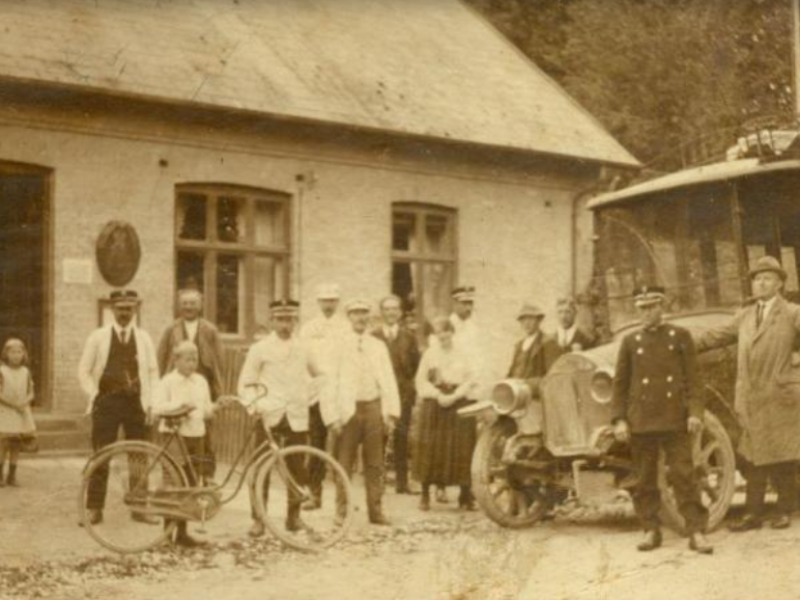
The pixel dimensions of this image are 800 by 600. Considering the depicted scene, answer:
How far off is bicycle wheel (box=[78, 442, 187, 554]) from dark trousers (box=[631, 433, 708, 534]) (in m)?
2.69

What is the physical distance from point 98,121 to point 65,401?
258 cm

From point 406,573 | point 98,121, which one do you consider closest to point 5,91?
point 98,121

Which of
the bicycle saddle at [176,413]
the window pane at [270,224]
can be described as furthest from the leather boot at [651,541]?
the window pane at [270,224]

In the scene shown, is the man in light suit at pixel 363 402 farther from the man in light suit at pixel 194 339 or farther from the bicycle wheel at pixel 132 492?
the bicycle wheel at pixel 132 492

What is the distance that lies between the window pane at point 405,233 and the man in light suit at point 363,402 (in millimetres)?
5307

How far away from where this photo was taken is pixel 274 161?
42.0 feet

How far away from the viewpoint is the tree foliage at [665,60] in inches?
401

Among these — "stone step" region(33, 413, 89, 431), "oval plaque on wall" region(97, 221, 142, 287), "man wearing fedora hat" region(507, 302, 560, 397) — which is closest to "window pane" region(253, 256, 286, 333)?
"oval plaque on wall" region(97, 221, 142, 287)

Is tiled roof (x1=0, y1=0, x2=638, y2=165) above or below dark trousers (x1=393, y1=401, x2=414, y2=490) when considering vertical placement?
above

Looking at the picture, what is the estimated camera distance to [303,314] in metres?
13.2

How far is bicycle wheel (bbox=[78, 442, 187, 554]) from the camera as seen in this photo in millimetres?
7160

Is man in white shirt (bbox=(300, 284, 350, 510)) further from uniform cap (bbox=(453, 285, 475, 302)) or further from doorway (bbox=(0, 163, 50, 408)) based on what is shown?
doorway (bbox=(0, 163, 50, 408))

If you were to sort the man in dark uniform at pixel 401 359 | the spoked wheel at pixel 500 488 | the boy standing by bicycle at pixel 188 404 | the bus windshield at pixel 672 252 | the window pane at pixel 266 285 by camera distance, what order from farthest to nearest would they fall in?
the window pane at pixel 266 285
the man in dark uniform at pixel 401 359
the bus windshield at pixel 672 252
the spoked wheel at pixel 500 488
the boy standing by bicycle at pixel 188 404

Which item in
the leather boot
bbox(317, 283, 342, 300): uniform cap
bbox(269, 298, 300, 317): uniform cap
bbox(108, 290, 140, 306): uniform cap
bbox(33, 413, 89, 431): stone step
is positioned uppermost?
bbox(317, 283, 342, 300): uniform cap
